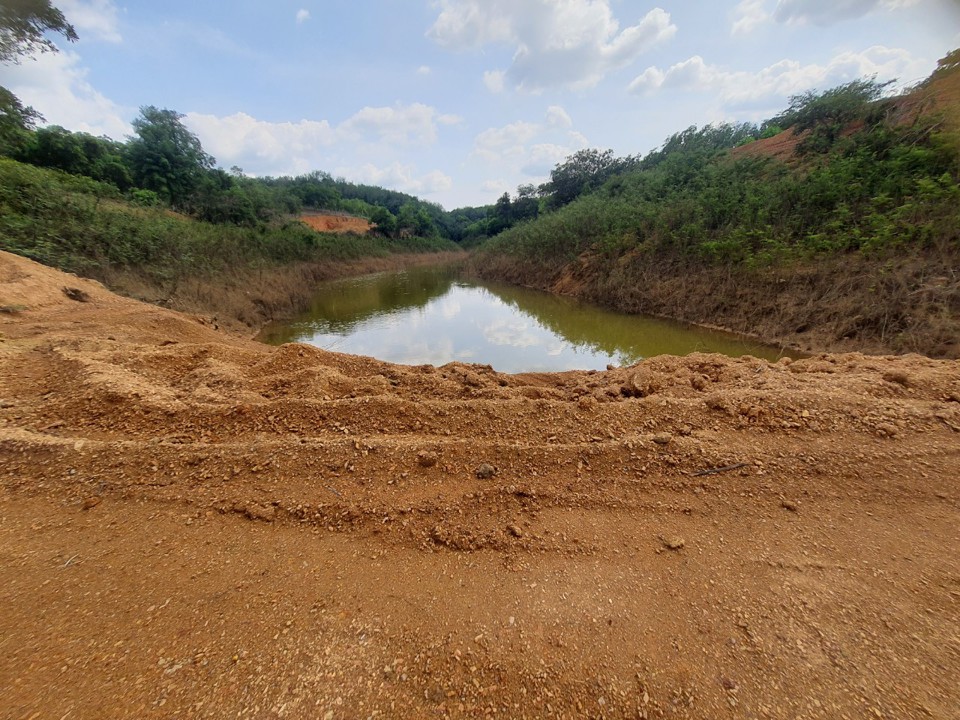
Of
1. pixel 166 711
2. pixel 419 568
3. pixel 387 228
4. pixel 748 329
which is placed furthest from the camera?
pixel 387 228

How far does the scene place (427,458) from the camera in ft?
8.75

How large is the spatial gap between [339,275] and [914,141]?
24949 millimetres

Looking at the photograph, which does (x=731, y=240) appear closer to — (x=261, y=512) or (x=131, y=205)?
(x=261, y=512)

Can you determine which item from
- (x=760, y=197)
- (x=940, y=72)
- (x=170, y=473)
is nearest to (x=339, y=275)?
(x=760, y=197)

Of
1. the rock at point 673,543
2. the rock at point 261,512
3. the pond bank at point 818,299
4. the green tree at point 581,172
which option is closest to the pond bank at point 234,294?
the rock at point 261,512

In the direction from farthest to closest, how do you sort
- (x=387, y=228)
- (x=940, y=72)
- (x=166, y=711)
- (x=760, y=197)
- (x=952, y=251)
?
1. (x=387, y=228)
2. (x=940, y=72)
3. (x=760, y=197)
4. (x=952, y=251)
5. (x=166, y=711)

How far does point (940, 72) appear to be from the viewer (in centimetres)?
1309

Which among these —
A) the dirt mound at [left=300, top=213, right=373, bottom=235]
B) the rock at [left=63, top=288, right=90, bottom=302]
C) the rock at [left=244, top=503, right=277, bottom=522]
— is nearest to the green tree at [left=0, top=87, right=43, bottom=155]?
the rock at [left=63, top=288, right=90, bottom=302]

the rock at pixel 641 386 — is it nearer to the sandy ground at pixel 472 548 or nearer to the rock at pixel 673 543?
the sandy ground at pixel 472 548

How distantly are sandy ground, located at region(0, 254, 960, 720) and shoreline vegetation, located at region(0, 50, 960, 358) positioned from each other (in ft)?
15.8

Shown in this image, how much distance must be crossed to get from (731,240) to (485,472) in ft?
36.4

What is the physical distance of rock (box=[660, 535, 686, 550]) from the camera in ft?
6.77

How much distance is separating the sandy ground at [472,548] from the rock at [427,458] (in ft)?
0.04

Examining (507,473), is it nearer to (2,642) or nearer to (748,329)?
(2,642)
